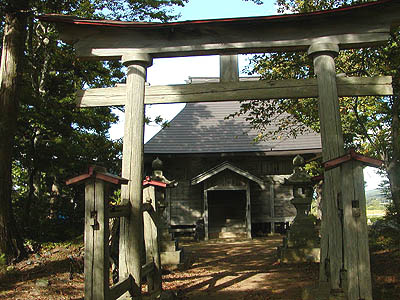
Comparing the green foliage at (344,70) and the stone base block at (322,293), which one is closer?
the stone base block at (322,293)

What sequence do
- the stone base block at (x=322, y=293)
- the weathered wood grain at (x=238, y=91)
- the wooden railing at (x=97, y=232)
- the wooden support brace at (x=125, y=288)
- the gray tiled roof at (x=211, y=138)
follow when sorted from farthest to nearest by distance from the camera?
the gray tiled roof at (x=211, y=138) → the weathered wood grain at (x=238, y=91) → the stone base block at (x=322, y=293) → the wooden support brace at (x=125, y=288) → the wooden railing at (x=97, y=232)

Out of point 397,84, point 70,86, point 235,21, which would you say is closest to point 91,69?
point 70,86

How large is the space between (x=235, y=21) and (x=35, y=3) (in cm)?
959

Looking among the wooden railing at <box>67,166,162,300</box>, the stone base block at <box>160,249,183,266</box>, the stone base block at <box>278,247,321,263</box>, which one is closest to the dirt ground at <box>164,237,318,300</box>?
the stone base block at <box>278,247,321,263</box>

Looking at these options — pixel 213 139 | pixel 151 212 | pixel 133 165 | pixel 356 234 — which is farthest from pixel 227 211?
pixel 356 234

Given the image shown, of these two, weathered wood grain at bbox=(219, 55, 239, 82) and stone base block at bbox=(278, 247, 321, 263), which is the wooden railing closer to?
weathered wood grain at bbox=(219, 55, 239, 82)

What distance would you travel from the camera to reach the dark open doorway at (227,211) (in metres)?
17.1

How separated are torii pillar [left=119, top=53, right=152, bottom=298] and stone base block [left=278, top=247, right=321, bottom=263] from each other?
5.64 m

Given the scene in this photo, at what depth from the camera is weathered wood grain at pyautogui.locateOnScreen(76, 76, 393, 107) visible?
541 centimetres

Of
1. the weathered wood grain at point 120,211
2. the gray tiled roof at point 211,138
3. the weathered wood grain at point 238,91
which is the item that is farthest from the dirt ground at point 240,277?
the gray tiled roof at point 211,138

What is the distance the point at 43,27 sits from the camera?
13961 mm

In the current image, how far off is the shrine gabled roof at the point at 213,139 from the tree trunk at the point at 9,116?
323 inches

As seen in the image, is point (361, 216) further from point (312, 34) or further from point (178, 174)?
point (178, 174)

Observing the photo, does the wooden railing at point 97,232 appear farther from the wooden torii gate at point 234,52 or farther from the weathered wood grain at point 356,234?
the weathered wood grain at point 356,234
